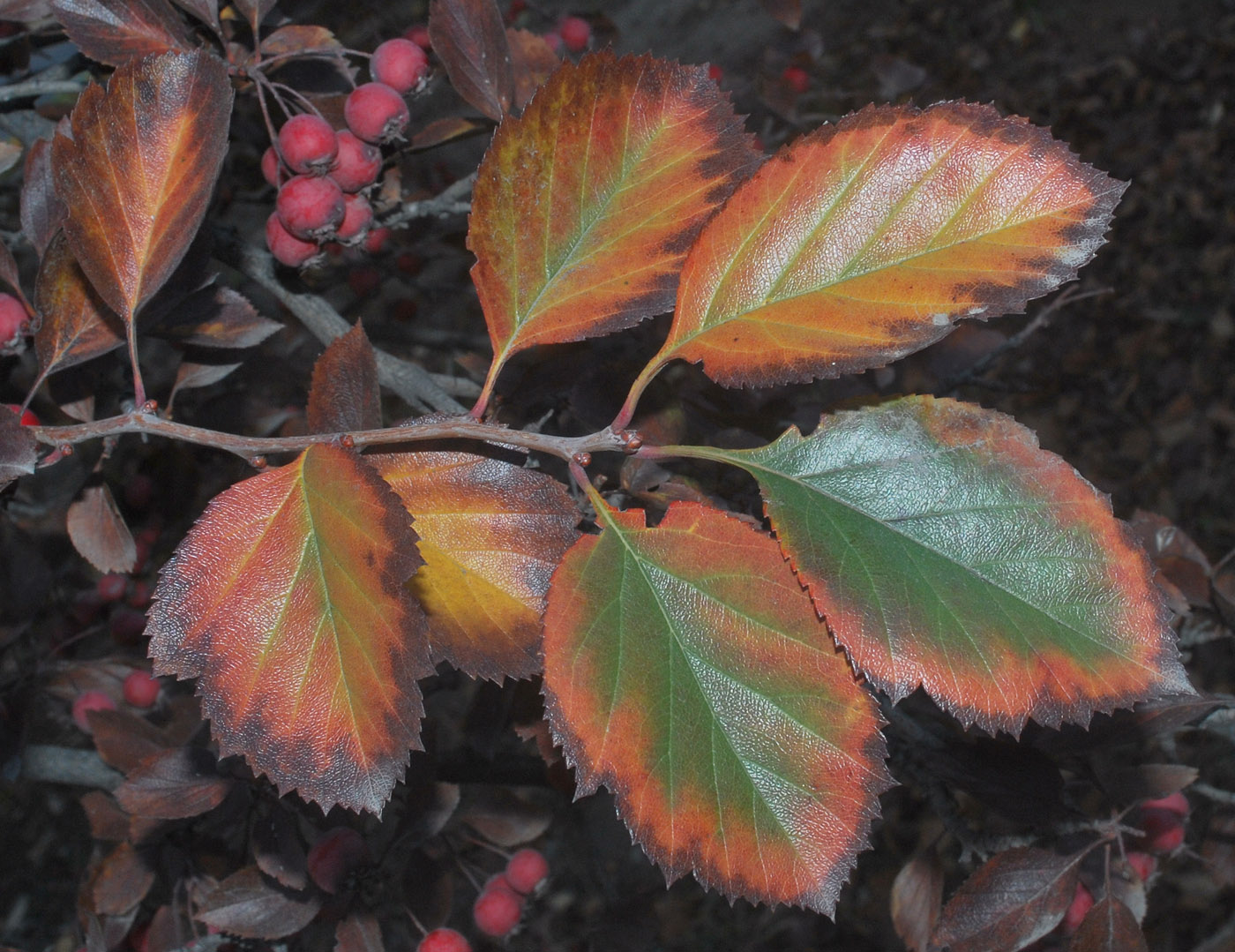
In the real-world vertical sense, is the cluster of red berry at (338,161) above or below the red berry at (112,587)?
above

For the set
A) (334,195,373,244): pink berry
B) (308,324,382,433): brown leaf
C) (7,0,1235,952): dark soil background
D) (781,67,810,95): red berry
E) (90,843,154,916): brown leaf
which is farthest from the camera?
(7,0,1235,952): dark soil background

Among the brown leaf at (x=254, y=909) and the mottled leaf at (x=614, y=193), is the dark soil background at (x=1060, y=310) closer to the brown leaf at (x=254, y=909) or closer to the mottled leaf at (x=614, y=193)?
the brown leaf at (x=254, y=909)

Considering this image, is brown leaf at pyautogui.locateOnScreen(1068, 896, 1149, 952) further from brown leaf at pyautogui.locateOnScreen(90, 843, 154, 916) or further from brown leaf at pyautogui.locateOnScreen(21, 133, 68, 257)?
brown leaf at pyautogui.locateOnScreen(21, 133, 68, 257)

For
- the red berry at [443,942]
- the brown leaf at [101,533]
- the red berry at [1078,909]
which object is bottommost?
the red berry at [443,942]

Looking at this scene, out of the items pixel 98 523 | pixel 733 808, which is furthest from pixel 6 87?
pixel 733 808

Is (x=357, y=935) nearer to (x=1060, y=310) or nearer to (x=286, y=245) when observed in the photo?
(x=286, y=245)

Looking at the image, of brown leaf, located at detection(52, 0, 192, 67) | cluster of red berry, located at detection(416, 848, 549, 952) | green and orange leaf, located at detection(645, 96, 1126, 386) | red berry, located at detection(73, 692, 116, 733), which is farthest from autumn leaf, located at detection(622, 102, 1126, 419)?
red berry, located at detection(73, 692, 116, 733)

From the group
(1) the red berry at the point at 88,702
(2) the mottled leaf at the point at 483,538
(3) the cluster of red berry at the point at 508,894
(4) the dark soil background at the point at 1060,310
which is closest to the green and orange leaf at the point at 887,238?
(2) the mottled leaf at the point at 483,538
